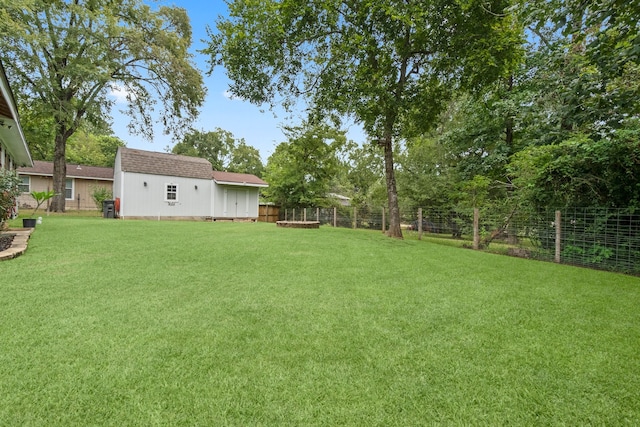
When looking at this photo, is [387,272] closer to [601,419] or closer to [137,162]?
[601,419]

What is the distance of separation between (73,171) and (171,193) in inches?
349

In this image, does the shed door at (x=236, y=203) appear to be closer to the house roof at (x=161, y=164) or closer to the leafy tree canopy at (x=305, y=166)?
the house roof at (x=161, y=164)

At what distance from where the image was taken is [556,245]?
21.7 feet

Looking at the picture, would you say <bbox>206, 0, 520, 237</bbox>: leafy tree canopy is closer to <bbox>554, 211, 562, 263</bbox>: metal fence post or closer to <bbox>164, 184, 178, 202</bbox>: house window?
<bbox>554, 211, 562, 263</bbox>: metal fence post

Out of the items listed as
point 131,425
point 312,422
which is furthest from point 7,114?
point 312,422

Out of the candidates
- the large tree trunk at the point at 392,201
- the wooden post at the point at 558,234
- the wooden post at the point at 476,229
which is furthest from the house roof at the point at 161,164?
the wooden post at the point at 558,234

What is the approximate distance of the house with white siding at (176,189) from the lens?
1467 centimetres

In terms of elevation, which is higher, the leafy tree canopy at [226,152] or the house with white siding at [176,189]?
the leafy tree canopy at [226,152]

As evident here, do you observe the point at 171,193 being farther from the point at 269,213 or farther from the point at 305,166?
the point at 305,166

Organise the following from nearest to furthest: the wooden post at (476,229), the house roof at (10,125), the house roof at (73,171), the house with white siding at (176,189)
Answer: the house roof at (10,125)
the wooden post at (476,229)
the house with white siding at (176,189)
the house roof at (73,171)

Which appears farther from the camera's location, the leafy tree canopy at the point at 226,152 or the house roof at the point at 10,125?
the leafy tree canopy at the point at 226,152

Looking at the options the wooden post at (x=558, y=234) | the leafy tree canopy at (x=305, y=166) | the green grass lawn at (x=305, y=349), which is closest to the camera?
the green grass lawn at (x=305, y=349)

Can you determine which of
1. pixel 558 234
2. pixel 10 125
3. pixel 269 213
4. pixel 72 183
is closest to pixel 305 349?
pixel 558 234

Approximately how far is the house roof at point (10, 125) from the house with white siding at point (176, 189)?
372 cm
